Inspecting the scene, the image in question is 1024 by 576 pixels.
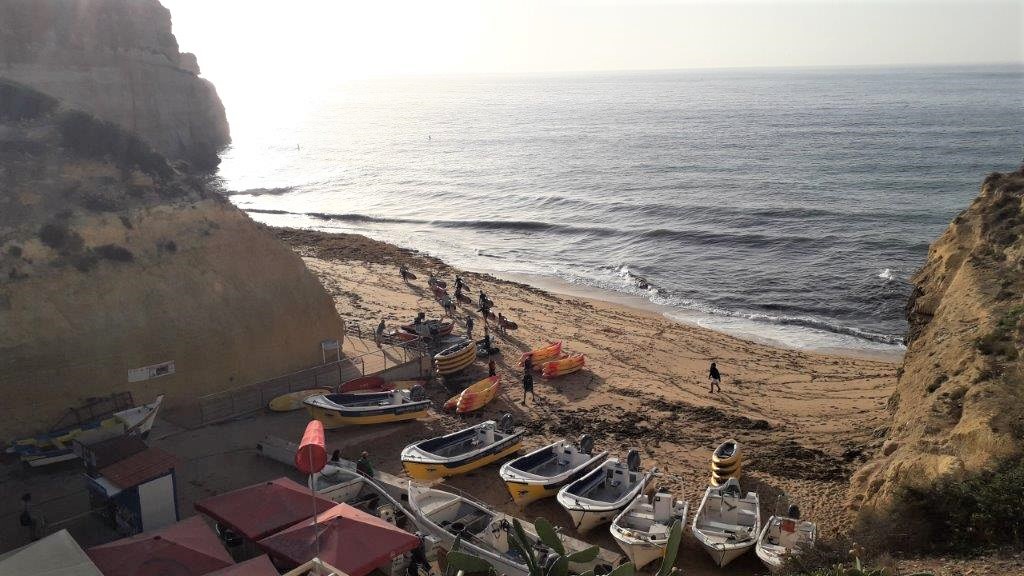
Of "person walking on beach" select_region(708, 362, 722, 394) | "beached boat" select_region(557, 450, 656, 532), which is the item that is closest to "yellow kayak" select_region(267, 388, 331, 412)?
"beached boat" select_region(557, 450, 656, 532)

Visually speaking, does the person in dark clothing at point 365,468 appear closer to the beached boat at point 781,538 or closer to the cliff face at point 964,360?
the beached boat at point 781,538

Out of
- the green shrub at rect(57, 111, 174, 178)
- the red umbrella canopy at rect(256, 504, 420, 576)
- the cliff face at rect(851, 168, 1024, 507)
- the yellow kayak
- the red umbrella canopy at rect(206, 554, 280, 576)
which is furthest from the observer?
the green shrub at rect(57, 111, 174, 178)

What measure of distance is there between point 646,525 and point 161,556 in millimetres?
8703

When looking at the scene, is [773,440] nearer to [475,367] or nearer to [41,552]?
[475,367]

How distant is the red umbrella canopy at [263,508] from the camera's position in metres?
13.5

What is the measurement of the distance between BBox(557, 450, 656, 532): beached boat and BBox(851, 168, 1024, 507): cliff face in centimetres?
444

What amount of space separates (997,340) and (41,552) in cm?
1598

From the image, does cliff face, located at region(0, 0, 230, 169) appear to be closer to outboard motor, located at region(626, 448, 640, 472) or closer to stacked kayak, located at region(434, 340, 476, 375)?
stacked kayak, located at region(434, 340, 476, 375)

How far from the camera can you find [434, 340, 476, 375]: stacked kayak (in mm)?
24478

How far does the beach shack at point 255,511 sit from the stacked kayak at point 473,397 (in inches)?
302

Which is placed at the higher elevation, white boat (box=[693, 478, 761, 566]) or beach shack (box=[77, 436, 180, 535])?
beach shack (box=[77, 436, 180, 535])

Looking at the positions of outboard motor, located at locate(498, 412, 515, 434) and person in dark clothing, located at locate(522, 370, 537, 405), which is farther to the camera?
person in dark clothing, located at locate(522, 370, 537, 405)

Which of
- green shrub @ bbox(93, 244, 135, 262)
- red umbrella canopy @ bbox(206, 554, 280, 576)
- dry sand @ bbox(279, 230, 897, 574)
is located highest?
green shrub @ bbox(93, 244, 135, 262)

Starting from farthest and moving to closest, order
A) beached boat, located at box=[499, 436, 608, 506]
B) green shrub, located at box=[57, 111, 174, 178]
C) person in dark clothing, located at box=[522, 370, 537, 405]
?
1. person in dark clothing, located at box=[522, 370, 537, 405]
2. green shrub, located at box=[57, 111, 174, 178]
3. beached boat, located at box=[499, 436, 608, 506]
